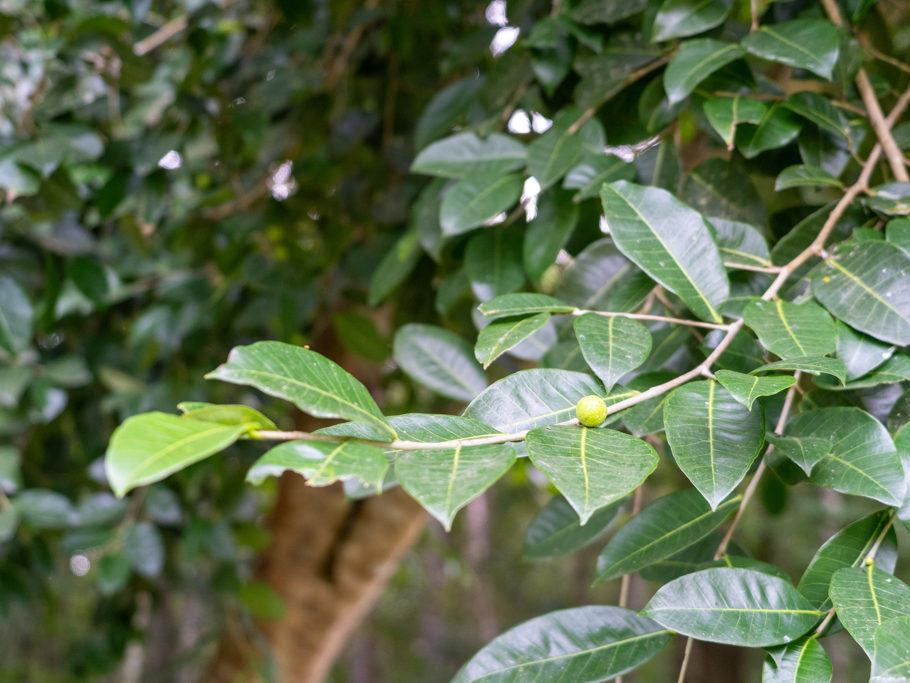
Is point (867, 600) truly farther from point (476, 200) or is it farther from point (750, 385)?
point (476, 200)

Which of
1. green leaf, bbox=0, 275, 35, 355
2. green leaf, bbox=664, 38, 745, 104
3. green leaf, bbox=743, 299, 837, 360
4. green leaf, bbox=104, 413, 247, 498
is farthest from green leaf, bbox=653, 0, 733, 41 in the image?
green leaf, bbox=0, 275, 35, 355

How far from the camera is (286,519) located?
5.62ft

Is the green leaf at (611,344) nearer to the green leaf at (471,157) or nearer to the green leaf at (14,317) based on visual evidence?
the green leaf at (471,157)

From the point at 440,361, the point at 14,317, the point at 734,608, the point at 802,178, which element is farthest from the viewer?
the point at 14,317

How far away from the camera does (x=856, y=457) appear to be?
1.36ft

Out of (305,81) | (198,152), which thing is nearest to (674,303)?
(305,81)

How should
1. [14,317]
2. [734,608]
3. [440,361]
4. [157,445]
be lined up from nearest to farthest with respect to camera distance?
[157,445]
[734,608]
[440,361]
[14,317]

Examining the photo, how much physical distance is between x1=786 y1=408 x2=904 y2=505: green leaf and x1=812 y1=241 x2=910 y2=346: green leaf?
61mm

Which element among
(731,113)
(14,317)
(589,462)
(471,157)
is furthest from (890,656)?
(14,317)

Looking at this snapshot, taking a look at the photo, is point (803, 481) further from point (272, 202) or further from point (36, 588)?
point (36, 588)

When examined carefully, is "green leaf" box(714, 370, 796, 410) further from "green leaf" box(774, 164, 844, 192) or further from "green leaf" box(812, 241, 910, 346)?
"green leaf" box(774, 164, 844, 192)

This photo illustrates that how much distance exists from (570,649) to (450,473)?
195mm

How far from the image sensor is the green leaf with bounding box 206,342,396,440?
330 millimetres

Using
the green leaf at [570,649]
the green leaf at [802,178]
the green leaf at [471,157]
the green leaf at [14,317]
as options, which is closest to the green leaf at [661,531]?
the green leaf at [570,649]
